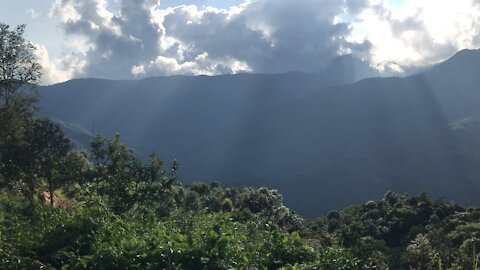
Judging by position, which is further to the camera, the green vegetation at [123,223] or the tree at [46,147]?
the tree at [46,147]

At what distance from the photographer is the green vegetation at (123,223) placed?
6.11 m

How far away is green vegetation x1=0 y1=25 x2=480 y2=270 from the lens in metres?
6.11

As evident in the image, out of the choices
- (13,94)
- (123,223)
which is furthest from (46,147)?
(123,223)

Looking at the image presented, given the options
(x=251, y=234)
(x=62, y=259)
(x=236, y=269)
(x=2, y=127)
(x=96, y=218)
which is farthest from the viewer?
(x=2, y=127)

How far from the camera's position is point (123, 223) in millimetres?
7184

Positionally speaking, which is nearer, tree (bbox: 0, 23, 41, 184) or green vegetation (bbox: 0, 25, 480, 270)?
green vegetation (bbox: 0, 25, 480, 270)

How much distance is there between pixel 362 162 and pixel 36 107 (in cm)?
17459

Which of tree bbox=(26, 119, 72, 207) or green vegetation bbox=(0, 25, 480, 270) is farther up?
tree bbox=(26, 119, 72, 207)

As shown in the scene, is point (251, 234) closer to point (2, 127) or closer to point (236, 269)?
point (236, 269)

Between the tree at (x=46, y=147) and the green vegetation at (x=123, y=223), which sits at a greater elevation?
the tree at (x=46, y=147)

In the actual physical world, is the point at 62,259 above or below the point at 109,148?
below

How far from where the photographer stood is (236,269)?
19.1ft

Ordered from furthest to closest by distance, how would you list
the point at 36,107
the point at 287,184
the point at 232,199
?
the point at 287,184, the point at 232,199, the point at 36,107

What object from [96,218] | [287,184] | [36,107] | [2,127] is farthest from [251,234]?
[287,184]
